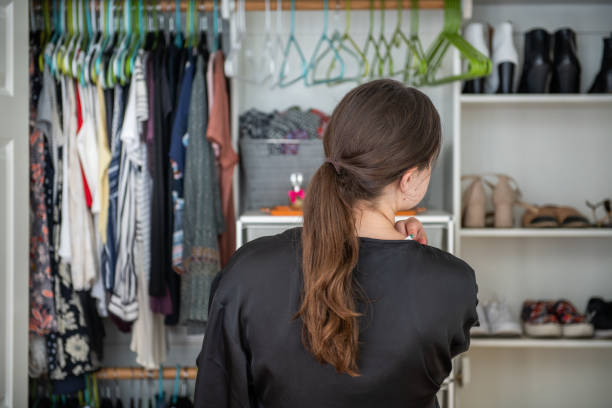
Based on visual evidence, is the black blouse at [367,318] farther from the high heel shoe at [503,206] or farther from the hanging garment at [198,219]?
the high heel shoe at [503,206]

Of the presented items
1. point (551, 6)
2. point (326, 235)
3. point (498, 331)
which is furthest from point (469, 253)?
point (326, 235)

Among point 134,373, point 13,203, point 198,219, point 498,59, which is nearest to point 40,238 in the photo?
point 13,203

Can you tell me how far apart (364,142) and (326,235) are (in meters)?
0.16

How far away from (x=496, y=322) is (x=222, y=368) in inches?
61.7

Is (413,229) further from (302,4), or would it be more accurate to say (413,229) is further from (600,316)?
(600,316)

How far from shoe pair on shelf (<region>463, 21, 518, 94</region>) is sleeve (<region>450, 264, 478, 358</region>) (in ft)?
4.87

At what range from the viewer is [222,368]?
955 millimetres

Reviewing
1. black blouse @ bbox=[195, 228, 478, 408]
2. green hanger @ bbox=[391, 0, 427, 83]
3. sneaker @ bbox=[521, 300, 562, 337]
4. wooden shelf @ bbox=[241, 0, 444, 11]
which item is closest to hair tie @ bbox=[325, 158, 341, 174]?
black blouse @ bbox=[195, 228, 478, 408]

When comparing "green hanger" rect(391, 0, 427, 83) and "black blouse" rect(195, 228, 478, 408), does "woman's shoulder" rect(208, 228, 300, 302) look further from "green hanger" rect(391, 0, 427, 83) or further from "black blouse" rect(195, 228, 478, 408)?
"green hanger" rect(391, 0, 427, 83)

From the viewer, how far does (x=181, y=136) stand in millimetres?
2029

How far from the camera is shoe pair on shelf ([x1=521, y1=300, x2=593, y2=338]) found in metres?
2.16

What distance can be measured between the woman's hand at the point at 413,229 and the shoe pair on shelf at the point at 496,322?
1228 millimetres

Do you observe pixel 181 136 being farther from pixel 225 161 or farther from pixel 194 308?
pixel 194 308

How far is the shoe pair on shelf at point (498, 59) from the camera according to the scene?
2199 millimetres
